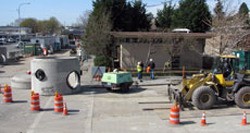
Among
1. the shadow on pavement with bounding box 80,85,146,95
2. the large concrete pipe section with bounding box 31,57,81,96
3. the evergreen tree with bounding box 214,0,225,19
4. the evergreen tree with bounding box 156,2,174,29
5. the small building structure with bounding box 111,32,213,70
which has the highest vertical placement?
the evergreen tree with bounding box 156,2,174,29

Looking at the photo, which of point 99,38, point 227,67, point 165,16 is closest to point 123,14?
point 99,38

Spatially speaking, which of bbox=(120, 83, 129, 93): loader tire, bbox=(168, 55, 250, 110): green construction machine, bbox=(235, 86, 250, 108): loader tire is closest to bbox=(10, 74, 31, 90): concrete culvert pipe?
bbox=(120, 83, 129, 93): loader tire

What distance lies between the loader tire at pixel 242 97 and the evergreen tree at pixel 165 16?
120 feet

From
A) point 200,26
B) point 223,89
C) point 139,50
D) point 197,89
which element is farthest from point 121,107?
point 200,26

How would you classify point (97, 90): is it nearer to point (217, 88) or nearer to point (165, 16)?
point (217, 88)

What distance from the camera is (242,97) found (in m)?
16.2

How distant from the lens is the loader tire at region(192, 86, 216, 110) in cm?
1598

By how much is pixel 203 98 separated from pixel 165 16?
38.4 metres

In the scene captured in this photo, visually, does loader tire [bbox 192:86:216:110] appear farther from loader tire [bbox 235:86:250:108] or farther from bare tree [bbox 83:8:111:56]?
bare tree [bbox 83:8:111:56]

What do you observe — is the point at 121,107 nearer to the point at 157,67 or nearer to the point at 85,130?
the point at 85,130

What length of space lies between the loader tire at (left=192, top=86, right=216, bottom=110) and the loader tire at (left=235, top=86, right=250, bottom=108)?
1083mm

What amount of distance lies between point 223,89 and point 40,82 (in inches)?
412

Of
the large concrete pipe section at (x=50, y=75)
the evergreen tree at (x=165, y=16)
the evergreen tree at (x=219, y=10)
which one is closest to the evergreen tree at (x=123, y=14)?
the evergreen tree at (x=165, y=16)

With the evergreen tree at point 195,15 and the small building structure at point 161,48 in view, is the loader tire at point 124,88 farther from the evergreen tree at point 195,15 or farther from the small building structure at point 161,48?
the evergreen tree at point 195,15
